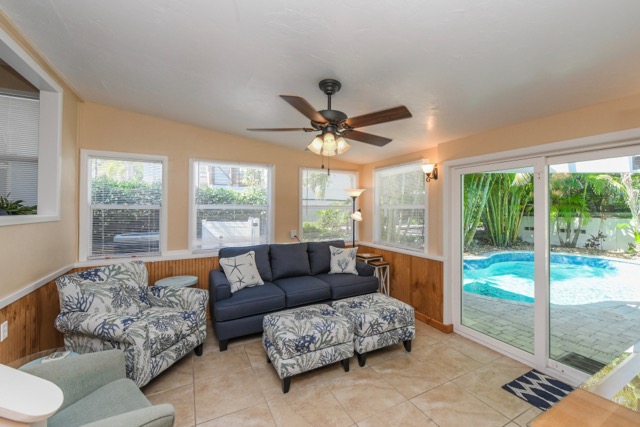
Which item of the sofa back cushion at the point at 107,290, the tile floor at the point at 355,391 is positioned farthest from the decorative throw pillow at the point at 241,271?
the sofa back cushion at the point at 107,290

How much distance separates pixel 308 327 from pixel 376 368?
32.4 inches

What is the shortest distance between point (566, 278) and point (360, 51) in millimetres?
2703

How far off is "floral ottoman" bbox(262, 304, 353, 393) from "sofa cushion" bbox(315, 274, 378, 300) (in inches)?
35.1

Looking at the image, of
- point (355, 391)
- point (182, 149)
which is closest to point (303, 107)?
point (355, 391)

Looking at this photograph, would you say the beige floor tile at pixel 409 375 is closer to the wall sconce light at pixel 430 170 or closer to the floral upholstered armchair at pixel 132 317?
the floral upholstered armchair at pixel 132 317

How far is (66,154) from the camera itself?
8.89ft

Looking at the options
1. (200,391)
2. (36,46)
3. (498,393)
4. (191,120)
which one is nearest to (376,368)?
(498,393)

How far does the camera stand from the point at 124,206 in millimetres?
3309

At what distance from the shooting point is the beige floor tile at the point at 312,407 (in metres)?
1.91

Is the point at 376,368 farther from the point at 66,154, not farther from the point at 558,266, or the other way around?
the point at 66,154

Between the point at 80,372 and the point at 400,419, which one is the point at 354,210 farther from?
the point at 80,372

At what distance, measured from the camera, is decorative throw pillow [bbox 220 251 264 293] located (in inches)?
126

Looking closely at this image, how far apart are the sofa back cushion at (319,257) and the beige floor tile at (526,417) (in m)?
2.50

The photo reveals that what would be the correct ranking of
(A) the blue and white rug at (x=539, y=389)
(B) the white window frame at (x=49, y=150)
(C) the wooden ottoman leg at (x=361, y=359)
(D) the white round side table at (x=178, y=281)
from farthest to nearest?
1. (D) the white round side table at (x=178, y=281)
2. (C) the wooden ottoman leg at (x=361, y=359)
3. (B) the white window frame at (x=49, y=150)
4. (A) the blue and white rug at (x=539, y=389)
